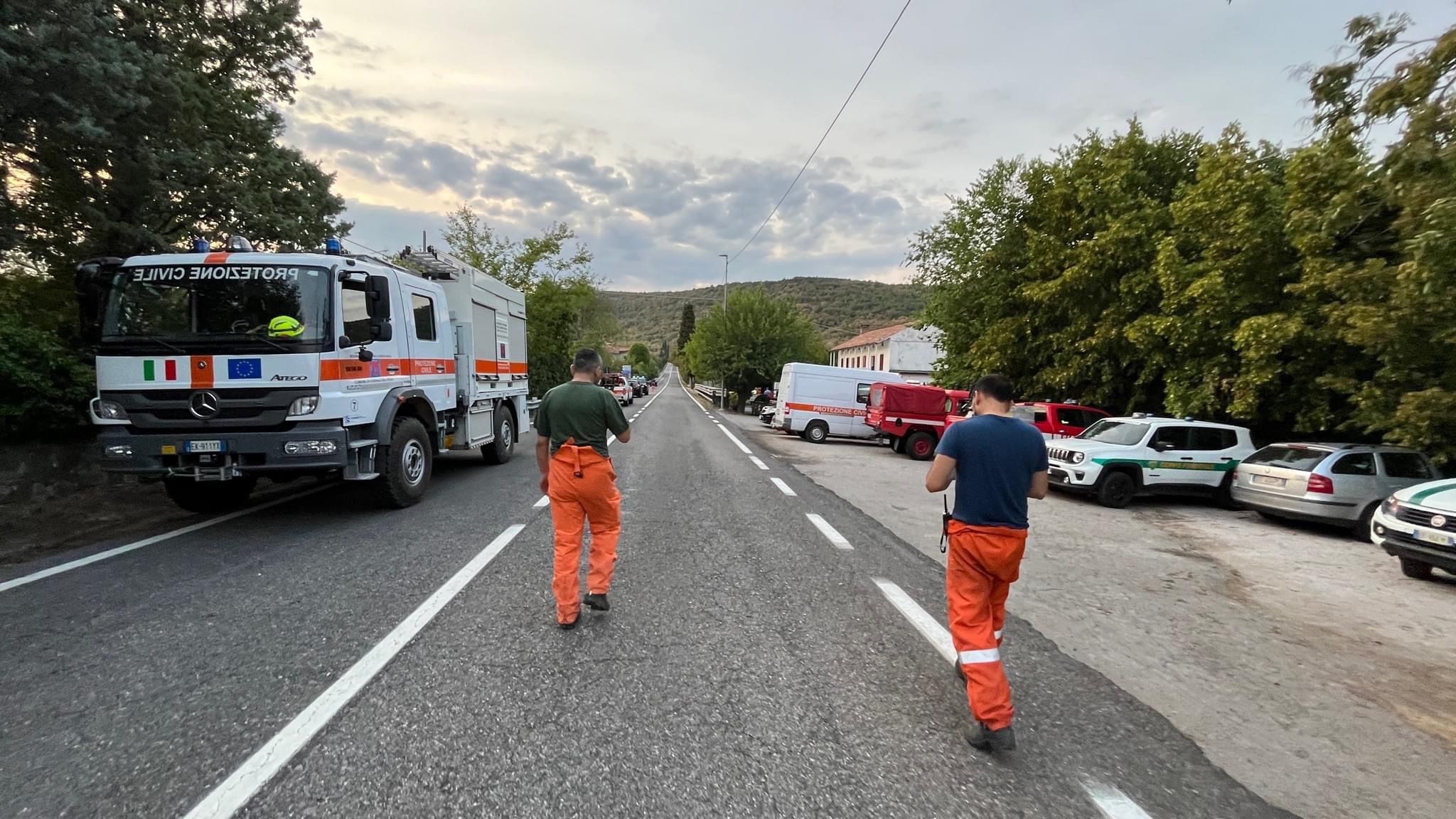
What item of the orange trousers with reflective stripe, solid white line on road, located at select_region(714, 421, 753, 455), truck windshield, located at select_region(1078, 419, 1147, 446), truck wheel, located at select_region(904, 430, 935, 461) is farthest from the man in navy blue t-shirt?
truck wheel, located at select_region(904, 430, 935, 461)

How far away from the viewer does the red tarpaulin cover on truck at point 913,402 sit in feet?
61.8

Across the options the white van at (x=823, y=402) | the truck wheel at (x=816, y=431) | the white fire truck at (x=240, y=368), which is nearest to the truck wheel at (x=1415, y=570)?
the white fire truck at (x=240, y=368)

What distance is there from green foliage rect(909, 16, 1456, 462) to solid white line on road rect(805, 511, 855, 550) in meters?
7.27

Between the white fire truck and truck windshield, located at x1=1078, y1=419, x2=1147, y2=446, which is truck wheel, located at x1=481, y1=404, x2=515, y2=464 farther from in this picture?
truck windshield, located at x1=1078, y1=419, x2=1147, y2=446

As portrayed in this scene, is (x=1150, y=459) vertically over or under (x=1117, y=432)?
under

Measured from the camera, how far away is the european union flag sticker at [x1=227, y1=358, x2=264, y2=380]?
657 cm

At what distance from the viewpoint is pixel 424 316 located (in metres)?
8.96

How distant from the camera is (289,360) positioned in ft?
21.8

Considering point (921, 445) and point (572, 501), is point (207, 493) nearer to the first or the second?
point (572, 501)

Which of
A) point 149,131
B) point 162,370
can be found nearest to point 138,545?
point 162,370

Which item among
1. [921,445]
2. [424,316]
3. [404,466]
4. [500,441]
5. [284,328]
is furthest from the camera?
[921,445]

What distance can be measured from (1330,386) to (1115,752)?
39.1 ft

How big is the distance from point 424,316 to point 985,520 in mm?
7868

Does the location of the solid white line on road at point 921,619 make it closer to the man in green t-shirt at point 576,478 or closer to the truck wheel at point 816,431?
the man in green t-shirt at point 576,478
